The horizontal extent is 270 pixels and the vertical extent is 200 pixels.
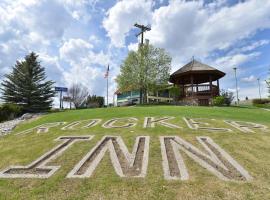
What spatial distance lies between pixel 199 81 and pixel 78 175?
3445 centimetres

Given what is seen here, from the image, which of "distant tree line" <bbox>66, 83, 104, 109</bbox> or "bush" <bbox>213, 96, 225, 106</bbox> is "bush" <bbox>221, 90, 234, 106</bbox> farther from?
"distant tree line" <bbox>66, 83, 104, 109</bbox>

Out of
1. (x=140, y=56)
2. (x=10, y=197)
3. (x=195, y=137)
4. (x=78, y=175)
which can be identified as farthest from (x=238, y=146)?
(x=140, y=56)

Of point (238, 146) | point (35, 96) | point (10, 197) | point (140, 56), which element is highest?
point (140, 56)

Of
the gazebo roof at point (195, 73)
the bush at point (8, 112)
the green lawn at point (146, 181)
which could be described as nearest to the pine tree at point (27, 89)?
the bush at point (8, 112)

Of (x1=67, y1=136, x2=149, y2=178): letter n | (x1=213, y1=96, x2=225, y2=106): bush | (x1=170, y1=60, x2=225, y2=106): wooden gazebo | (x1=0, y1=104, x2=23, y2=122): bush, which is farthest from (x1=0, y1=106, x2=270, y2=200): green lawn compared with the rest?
(x1=170, y1=60, x2=225, y2=106): wooden gazebo

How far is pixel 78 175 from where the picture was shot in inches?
→ 294

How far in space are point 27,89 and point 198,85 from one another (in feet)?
73.6

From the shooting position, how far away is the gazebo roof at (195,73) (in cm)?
3381

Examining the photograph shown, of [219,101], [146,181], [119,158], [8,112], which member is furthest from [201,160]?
[8,112]

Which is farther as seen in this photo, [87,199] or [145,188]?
[145,188]

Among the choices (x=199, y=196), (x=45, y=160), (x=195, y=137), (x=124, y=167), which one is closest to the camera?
(x=199, y=196)

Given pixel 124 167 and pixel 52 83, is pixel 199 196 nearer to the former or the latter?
pixel 124 167

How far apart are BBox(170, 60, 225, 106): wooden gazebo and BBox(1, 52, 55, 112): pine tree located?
1750cm

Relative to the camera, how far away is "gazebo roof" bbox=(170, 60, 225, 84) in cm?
3381
